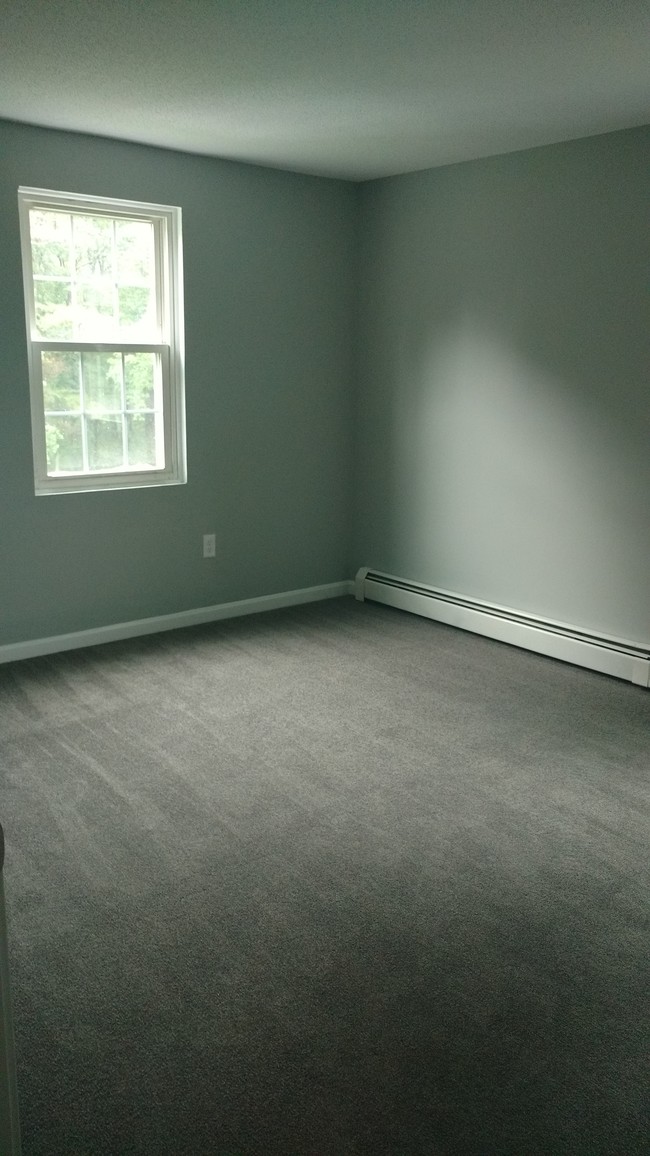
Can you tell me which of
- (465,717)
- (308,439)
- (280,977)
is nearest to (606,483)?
(465,717)

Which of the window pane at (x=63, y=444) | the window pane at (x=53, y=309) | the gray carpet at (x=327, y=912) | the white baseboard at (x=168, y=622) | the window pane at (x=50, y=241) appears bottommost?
the gray carpet at (x=327, y=912)

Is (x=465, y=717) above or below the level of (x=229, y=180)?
below

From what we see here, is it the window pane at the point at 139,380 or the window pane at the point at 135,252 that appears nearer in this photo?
the window pane at the point at 135,252

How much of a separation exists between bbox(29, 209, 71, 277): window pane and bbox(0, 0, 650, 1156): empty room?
0.08ft

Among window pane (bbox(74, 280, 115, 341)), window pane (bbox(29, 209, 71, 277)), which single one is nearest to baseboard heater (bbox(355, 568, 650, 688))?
window pane (bbox(74, 280, 115, 341))

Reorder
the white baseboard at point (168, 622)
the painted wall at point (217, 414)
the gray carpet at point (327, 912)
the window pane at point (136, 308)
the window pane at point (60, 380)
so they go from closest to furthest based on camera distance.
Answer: the gray carpet at point (327, 912)
the painted wall at point (217, 414)
the window pane at point (60, 380)
the white baseboard at point (168, 622)
the window pane at point (136, 308)

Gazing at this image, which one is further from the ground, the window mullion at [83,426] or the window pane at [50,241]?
the window pane at [50,241]

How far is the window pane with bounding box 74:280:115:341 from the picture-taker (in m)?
4.29

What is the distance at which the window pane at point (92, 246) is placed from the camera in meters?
4.24

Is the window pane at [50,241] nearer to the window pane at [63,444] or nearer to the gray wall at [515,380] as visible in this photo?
the window pane at [63,444]

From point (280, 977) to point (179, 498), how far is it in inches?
118

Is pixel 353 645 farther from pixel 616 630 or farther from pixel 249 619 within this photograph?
pixel 616 630

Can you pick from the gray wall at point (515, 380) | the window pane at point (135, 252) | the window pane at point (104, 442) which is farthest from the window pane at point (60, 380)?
the gray wall at point (515, 380)

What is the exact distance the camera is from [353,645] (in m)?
4.60
